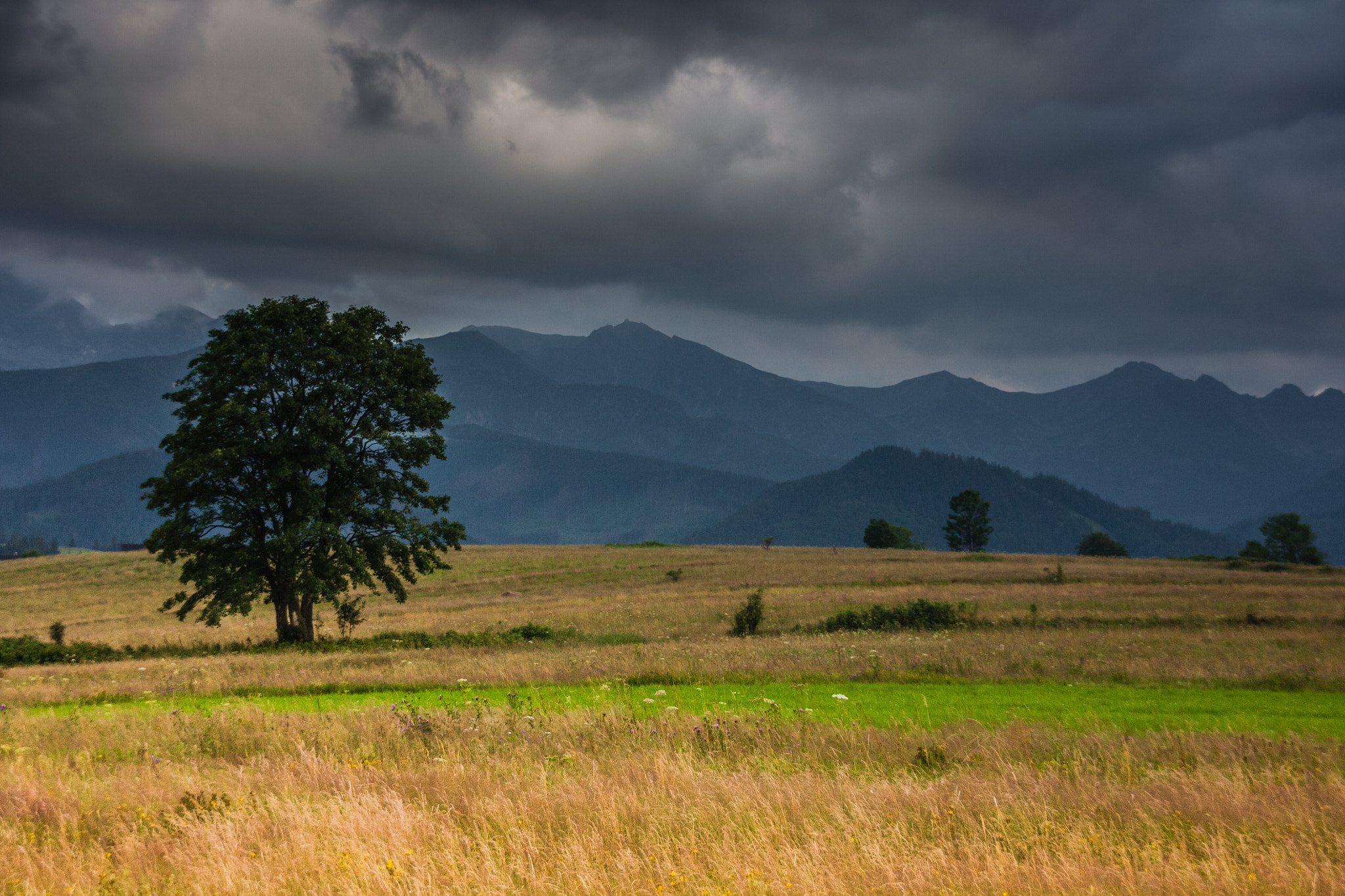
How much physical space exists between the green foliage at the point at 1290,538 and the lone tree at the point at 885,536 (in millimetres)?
56396

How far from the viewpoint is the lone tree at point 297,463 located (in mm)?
29312

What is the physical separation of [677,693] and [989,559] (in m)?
76.1

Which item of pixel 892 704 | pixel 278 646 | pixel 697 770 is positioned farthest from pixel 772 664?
pixel 278 646

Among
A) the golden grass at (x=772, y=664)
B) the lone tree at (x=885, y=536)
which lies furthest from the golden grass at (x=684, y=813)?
the lone tree at (x=885, y=536)

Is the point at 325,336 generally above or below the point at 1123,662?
above

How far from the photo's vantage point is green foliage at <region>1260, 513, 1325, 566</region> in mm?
130125

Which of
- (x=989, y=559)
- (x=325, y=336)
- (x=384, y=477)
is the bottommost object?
(x=989, y=559)

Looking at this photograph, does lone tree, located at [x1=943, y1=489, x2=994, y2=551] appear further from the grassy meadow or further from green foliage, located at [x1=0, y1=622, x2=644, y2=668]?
green foliage, located at [x1=0, y1=622, x2=644, y2=668]

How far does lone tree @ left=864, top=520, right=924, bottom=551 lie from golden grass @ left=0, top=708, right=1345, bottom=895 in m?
133

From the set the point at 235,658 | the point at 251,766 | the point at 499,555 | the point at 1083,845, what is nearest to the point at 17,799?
the point at 251,766

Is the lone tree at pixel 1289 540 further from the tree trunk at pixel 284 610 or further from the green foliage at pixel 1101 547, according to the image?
the tree trunk at pixel 284 610

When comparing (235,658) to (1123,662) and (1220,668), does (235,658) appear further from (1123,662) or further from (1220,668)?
(1220,668)

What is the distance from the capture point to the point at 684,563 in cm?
8544

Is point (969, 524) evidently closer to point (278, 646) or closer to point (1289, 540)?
point (1289, 540)
